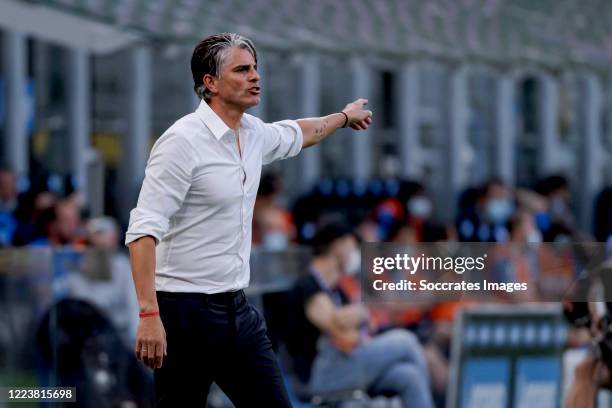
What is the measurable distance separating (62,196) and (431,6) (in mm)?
3829

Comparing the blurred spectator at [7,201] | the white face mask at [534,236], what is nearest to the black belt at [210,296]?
the blurred spectator at [7,201]

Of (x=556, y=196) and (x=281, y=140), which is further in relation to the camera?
(x=556, y=196)

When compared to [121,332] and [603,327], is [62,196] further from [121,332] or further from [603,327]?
[603,327]

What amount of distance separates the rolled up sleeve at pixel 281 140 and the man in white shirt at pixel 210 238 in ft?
0.55

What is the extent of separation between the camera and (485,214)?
14.8 m

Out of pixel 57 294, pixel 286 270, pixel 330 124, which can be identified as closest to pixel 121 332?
pixel 57 294

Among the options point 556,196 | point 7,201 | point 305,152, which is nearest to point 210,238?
point 7,201

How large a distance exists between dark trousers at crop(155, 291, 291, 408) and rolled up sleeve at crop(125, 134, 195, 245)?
306 millimetres

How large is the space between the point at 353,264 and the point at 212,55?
420 cm

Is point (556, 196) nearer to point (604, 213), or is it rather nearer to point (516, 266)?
point (604, 213)

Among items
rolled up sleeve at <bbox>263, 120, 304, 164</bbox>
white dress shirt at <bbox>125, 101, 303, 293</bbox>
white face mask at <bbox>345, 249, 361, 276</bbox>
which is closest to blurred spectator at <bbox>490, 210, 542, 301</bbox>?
white face mask at <bbox>345, 249, 361, 276</bbox>

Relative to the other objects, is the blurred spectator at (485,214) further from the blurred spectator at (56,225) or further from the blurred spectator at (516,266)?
the blurred spectator at (56,225)

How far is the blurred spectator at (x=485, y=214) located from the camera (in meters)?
13.5

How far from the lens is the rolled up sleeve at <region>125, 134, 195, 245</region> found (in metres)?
5.12
